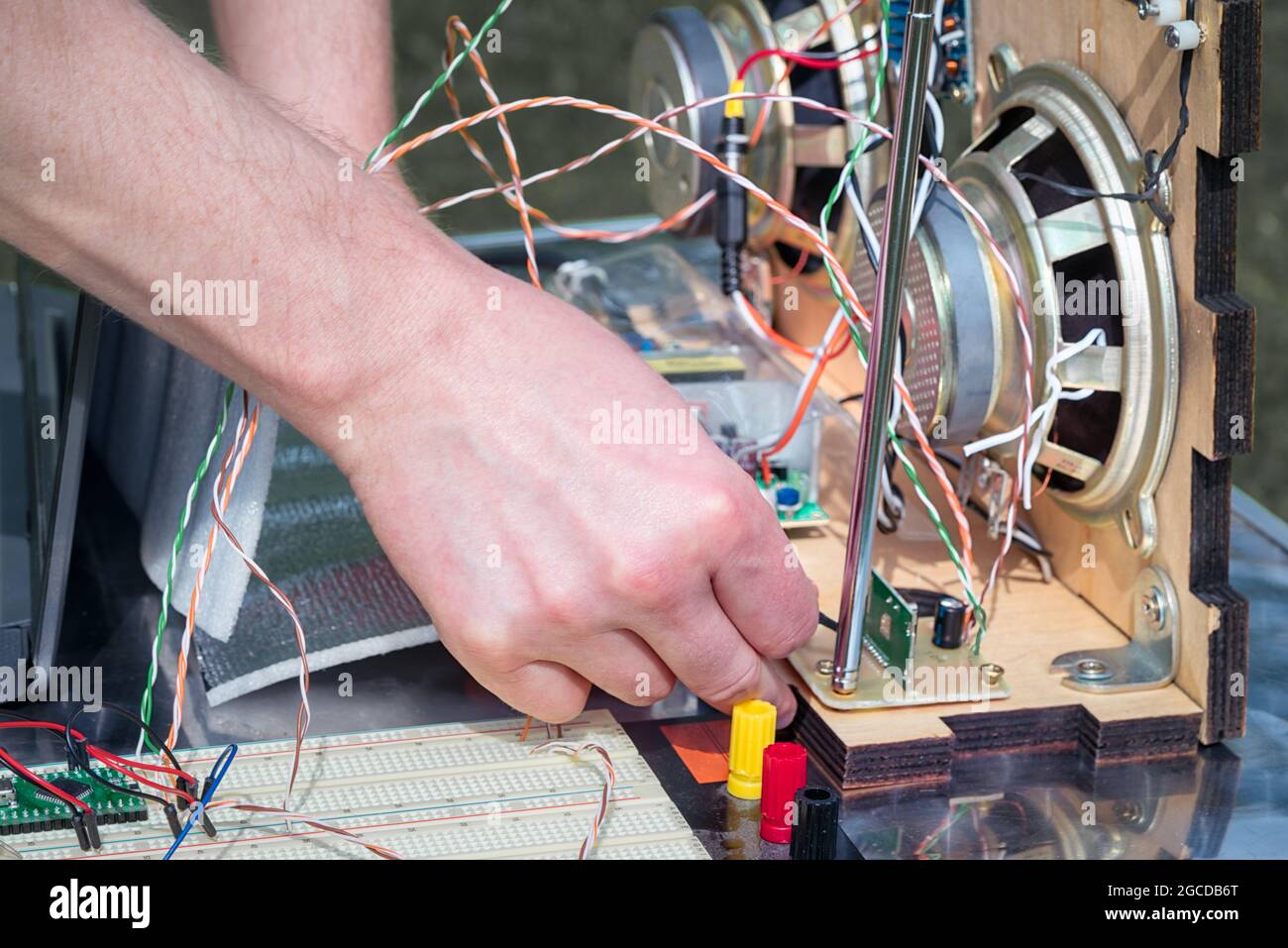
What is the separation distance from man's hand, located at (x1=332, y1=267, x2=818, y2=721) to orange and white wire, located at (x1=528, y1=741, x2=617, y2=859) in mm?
102

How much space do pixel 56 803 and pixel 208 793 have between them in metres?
0.09

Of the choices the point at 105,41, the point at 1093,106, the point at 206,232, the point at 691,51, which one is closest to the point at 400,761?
the point at 206,232

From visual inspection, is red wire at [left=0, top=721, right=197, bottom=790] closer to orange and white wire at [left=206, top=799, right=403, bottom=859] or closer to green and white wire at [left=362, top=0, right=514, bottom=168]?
orange and white wire at [left=206, top=799, right=403, bottom=859]

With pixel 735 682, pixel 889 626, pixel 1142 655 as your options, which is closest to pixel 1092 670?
pixel 1142 655

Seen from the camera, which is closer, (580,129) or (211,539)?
(211,539)

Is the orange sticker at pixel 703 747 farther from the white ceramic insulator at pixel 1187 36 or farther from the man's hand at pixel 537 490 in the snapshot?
the white ceramic insulator at pixel 1187 36

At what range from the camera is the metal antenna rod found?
0.93 meters

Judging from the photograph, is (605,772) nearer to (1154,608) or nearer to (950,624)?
(950,624)

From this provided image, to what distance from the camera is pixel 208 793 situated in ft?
3.12

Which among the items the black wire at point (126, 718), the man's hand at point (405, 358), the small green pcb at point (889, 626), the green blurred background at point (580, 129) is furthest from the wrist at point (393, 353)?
the green blurred background at point (580, 129)

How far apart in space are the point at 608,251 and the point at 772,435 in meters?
0.59

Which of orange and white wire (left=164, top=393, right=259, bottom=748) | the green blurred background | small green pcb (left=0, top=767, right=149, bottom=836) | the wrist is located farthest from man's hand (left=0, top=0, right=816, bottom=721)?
the green blurred background

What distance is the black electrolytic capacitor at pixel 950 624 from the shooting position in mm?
1100

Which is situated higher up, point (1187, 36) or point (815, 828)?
point (1187, 36)
